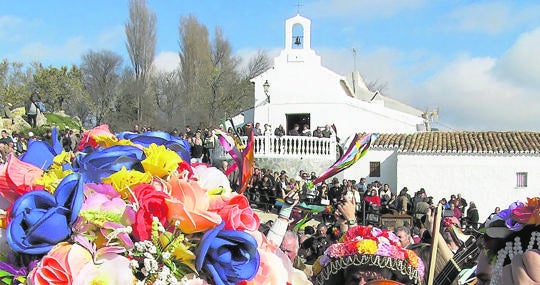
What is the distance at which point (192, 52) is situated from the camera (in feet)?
172

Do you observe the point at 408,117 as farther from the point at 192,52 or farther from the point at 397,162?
the point at 192,52

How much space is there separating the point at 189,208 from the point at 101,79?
51.5m

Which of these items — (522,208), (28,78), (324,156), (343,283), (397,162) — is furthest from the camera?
(28,78)

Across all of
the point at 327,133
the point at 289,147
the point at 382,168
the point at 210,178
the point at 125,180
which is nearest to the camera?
the point at 125,180

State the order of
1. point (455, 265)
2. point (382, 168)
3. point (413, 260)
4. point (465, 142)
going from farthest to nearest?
point (465, 142), point (382, 168), point (455, 265), point (413, 260)

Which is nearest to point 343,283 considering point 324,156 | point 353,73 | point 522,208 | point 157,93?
point 522,208

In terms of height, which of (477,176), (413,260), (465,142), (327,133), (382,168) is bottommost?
(477,176)

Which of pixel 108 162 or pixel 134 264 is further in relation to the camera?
pixel 108 162

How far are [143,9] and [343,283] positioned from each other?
154 feet

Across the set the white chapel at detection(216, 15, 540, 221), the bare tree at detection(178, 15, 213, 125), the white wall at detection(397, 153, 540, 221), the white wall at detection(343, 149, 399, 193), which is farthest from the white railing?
the bare tree at detection(178, 15, 213, 125)

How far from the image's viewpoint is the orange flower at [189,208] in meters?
2.55

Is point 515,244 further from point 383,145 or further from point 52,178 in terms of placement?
point 383,145

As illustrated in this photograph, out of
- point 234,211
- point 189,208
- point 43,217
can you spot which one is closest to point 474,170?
point 234,211

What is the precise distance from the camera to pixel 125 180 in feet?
8.71
